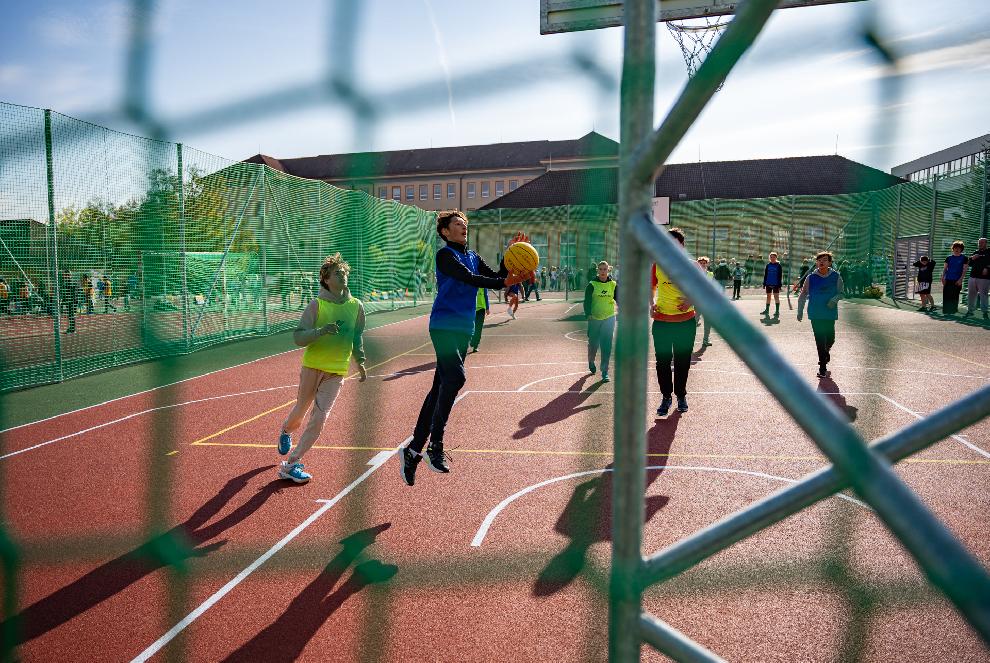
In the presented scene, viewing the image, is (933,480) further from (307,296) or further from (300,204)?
(307,296)

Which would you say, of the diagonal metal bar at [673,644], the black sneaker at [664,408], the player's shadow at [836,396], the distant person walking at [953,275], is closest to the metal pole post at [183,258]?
the black sneaker at [664,408]

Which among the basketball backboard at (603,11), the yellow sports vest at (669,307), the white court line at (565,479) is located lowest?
the white court line at (565,479)

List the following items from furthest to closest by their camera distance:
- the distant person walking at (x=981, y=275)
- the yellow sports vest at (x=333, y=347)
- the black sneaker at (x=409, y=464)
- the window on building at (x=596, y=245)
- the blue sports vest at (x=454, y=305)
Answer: the distant person walking at (x=981, y=275) < the yellow sports vest at (x=333, y=347) < the black sneaker at (x=409, y=464) < the blue sports vest at (x=454, y=305) < the window on building at (x=596, y=245)

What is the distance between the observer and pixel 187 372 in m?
12.1

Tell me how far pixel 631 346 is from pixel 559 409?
7434 mm

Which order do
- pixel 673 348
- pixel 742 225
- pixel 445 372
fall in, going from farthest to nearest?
pixel 742 225
pixel 673 348
pixel 445 372

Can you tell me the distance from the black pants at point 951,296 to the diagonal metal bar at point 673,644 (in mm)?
20922

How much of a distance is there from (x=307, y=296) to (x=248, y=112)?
1619 centimetres

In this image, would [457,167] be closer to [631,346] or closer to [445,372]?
[445,372]

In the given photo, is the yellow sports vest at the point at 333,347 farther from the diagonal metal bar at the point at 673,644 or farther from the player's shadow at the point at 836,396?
the player's shadow at the point at 836,396

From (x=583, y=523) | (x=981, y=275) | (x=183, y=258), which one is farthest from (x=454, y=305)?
(x=981, y=275)

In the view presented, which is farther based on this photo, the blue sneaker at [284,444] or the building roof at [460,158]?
the blue sneaker at [284,444]

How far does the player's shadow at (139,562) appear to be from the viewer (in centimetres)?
374

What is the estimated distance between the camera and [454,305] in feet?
14.2
